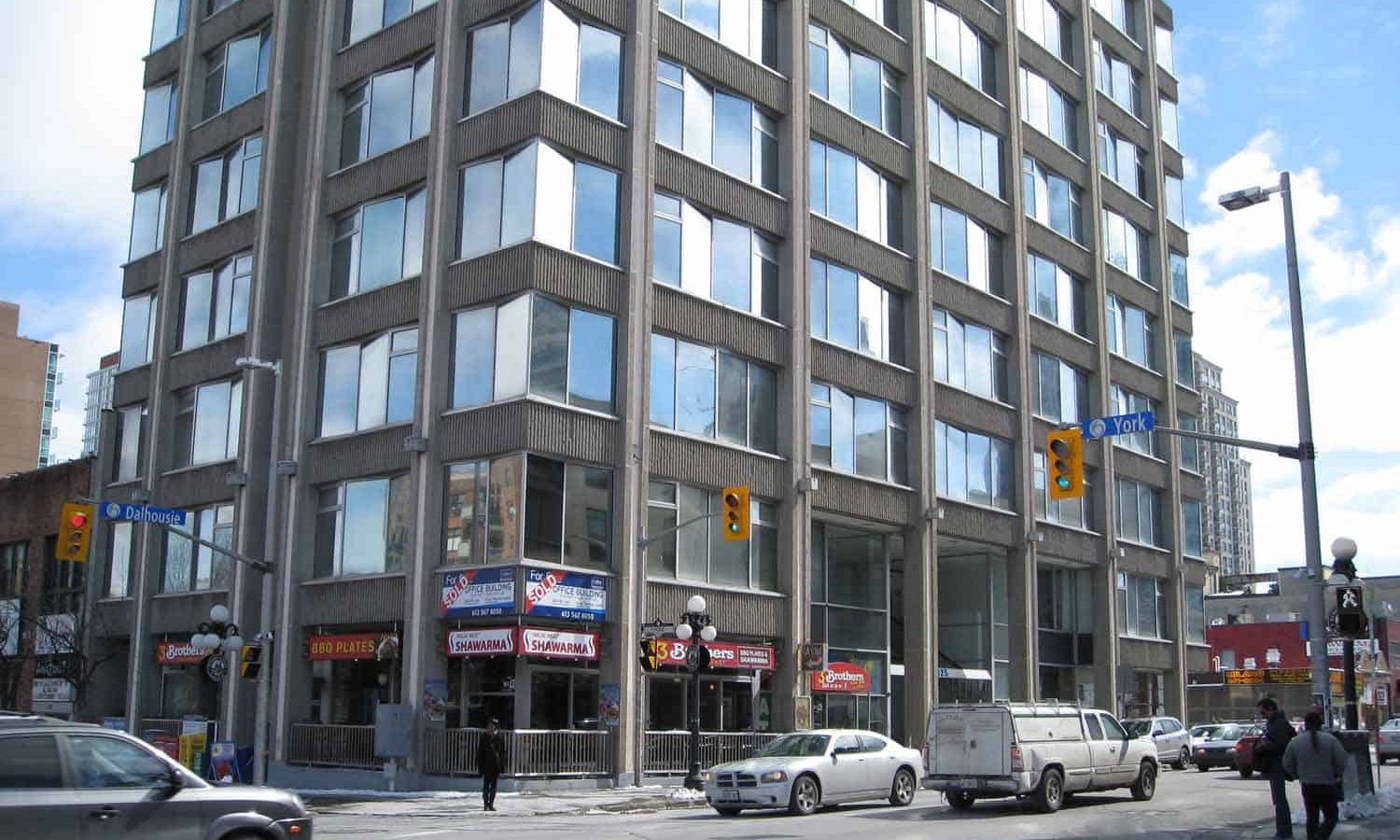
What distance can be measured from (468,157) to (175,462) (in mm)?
15773

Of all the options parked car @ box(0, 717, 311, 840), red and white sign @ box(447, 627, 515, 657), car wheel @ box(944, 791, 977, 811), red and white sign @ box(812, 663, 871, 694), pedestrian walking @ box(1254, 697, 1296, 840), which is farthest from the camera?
red and white sign @ box(812, 663, 871, 694)

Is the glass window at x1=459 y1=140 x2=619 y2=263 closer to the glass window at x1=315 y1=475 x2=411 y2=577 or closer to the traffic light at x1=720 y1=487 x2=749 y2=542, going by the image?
the glass window at x1=315 y1=475 x2=411 y2=577

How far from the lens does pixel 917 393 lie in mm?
42000

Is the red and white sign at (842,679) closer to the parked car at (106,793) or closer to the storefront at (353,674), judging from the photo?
the storefront at (353,674)

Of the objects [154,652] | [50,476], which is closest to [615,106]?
[154,652]

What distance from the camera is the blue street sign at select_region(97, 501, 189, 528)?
29.5m

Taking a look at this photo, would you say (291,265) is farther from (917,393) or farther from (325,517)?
(917,393)

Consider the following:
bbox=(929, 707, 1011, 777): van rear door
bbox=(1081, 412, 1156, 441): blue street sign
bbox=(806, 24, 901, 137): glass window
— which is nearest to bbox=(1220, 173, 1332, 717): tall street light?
bbox=(1081, 412, 1156, 441): blue street sign

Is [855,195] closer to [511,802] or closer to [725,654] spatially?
[725,654]

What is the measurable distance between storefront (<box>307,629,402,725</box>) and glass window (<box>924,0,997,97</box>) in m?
25.9

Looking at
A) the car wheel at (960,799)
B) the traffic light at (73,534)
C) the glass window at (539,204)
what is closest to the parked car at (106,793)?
the car wheel at (960,799)

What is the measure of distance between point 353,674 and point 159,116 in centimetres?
2252

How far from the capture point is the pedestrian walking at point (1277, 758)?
58.1 feet

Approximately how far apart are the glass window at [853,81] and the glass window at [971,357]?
646cm
